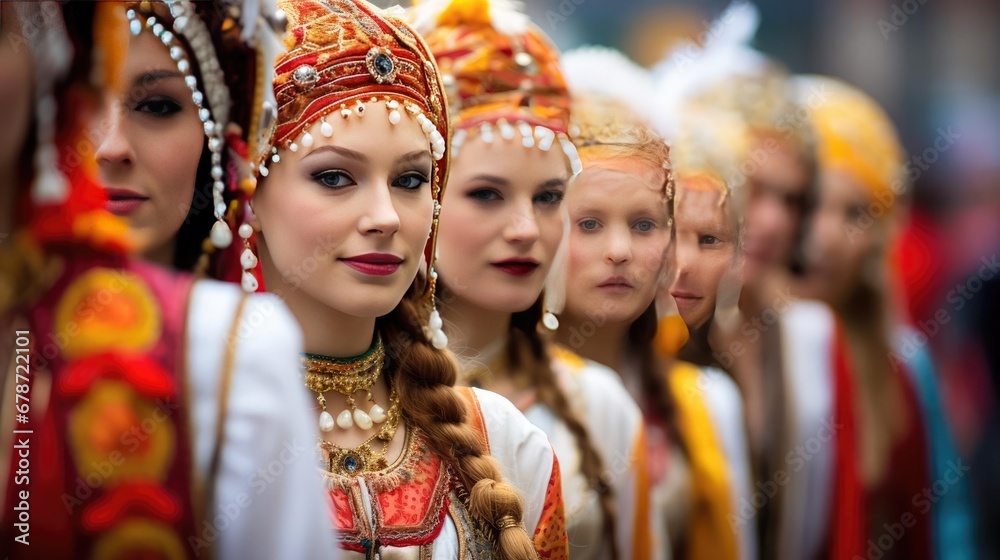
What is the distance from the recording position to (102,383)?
5.36 feet

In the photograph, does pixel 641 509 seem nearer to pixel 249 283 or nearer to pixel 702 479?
pixel 702 479

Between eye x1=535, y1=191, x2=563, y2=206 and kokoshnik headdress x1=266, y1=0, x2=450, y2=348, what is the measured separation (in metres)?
0.43

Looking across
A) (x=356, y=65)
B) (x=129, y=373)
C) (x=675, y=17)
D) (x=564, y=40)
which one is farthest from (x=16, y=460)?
(x=675, y=17)

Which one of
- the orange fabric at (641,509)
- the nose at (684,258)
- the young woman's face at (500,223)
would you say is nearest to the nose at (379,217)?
the young woman's face at (500,223)

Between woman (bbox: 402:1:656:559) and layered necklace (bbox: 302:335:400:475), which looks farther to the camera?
woman (bbox: 402:1:656:559)

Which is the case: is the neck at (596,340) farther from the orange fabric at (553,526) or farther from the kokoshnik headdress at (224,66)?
the kokoshnik headdress at (224,66)

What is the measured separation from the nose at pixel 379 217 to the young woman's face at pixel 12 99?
2.01 feet

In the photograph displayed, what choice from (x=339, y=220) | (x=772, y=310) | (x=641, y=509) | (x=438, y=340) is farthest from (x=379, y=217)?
(x=772, y=310)

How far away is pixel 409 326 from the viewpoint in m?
2.33

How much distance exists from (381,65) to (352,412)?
608 millimetres

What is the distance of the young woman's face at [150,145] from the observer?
6.43ft

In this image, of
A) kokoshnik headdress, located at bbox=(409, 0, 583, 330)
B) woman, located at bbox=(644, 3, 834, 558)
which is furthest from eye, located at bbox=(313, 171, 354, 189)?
woman, located at bbox=(644, 3, 834, 558)

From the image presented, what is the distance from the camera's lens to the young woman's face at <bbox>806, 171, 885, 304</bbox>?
161 inches

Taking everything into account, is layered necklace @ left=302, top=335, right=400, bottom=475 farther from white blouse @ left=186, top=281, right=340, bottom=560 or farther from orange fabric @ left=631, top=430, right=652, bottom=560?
orange fabric @ left=631, top=430, right=652, bottom=560
